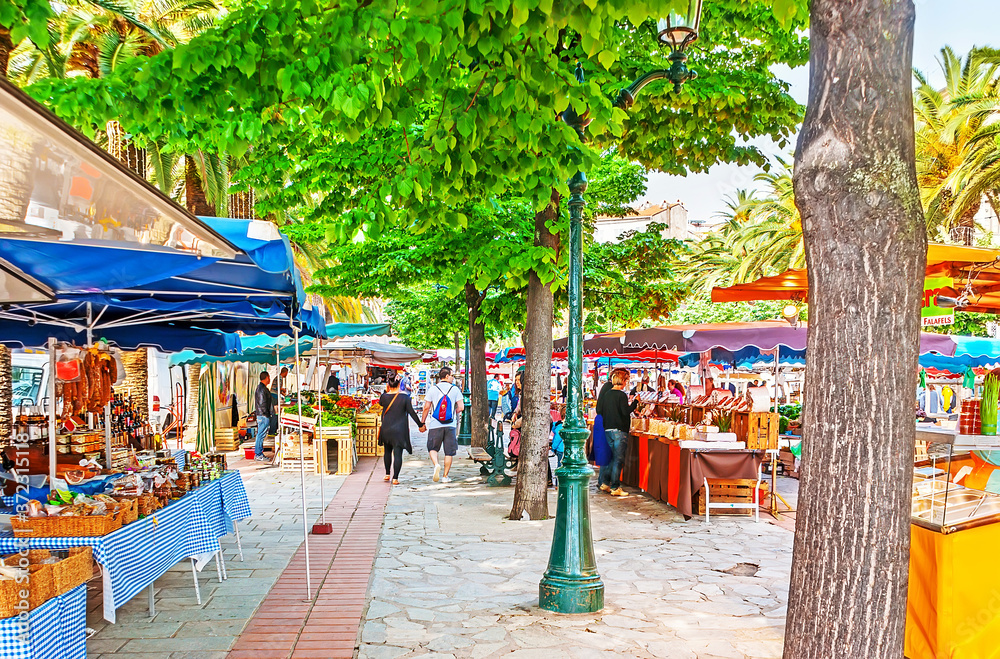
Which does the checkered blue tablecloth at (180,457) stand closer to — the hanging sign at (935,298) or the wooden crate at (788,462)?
the hanging sign at (935,298)

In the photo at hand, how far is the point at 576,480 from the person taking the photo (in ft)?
22.1

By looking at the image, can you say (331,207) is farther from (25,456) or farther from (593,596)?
(593,596)

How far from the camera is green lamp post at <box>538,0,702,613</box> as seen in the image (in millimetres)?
6441

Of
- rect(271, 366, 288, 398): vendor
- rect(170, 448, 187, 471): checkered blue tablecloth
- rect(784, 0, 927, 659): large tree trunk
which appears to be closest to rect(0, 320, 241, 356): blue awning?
rect(271, 366, 288, 398): vendor

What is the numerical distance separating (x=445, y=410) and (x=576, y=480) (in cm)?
799

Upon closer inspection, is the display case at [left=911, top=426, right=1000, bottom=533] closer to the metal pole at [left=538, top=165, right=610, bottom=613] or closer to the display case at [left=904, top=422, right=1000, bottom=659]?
the display case at [left=904, top=422, right=1000, bottom=659]

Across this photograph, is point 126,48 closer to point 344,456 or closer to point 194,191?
point 194,191

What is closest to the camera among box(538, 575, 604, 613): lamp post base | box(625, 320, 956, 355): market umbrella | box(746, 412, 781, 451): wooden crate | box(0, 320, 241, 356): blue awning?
box(538, 575, 604, 613): lamp post base

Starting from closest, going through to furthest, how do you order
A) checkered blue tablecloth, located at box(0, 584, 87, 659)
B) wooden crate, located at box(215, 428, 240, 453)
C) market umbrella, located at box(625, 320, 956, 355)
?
1. checkered blue tablecloth, located at box(0, 584, 87, 659)
2. market umbrella, located at box(625, 320, 956, 355)
3. wooden crate, located at box(215, 428, 240, 453)

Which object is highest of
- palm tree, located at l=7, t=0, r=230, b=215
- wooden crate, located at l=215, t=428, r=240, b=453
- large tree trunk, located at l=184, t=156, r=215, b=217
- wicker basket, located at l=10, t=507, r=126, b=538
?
palm tree, located at l=7, t=0, r=230, b=215

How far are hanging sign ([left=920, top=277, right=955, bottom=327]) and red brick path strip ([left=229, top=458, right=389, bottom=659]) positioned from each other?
18.8 feet

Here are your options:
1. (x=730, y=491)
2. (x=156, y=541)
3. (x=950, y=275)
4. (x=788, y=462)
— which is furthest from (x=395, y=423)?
(x=950, y=275)

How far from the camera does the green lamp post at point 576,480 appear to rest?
21.1ft

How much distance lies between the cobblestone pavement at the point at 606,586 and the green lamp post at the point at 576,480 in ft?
0.63
